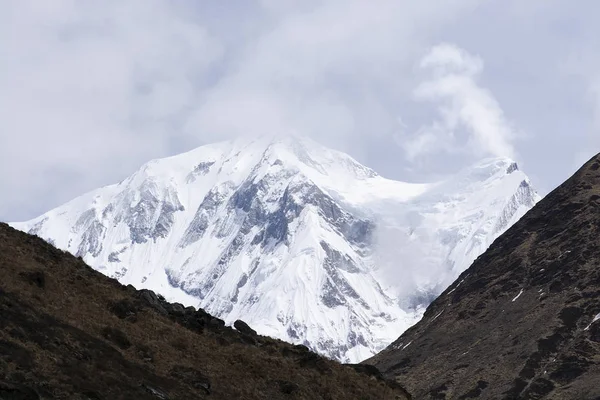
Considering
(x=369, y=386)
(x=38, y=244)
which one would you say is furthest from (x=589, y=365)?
(x=38, y=244)

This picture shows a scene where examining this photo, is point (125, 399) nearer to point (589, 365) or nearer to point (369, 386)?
point (369, 386)

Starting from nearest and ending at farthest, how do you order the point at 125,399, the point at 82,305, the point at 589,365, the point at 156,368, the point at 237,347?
the point at 125,399 → the point at 156,368 → the point at 82,305 → the point at 237,347 → the point at 589,365

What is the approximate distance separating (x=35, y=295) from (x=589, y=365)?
15234 centimetres

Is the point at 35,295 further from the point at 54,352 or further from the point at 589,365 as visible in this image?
the point at 589,365

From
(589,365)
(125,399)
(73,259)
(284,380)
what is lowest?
(125,399)

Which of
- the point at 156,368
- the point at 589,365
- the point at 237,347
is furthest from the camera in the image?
the point at 589,365

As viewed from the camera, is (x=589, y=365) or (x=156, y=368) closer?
(x=156, y=368)

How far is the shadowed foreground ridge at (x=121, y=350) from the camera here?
46469 millimetres

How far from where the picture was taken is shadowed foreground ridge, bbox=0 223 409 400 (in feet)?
152

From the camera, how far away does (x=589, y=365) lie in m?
188

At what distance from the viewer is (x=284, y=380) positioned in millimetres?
60250

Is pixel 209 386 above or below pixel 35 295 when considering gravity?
below

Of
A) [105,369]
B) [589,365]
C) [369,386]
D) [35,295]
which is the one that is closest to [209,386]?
[105,369]

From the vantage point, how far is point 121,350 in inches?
2143
